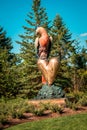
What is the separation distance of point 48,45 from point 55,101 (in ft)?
13.1

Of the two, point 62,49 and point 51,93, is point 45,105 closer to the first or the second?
point 51,93

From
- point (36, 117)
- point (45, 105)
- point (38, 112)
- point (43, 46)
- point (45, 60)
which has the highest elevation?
point (43, 46)

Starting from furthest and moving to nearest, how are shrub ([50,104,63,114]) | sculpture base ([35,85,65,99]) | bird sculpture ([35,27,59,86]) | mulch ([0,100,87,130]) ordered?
1. bird sculpture ([35,27,59,86])
2. sculpture base ([35,85,65,99])
3. shrub ([50,104,63,114])
4. mulch ([0,100,87,130])

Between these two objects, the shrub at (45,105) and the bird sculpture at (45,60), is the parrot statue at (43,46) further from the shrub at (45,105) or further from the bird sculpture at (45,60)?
the shrub at (45,105)

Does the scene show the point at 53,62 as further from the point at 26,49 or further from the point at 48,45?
the point at 26,49

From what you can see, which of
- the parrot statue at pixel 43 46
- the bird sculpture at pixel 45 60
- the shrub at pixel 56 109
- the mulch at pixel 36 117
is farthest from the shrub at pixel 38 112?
the parrot statue at pixel 43 46

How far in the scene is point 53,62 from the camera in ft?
43.7

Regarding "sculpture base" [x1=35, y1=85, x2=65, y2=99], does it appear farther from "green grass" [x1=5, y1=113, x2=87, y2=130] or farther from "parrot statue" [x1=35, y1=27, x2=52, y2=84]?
"green grass" [x1=5, y1=113, x2=87, y2=130]

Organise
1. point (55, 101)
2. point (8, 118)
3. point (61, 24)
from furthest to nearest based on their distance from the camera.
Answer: point (61, 24) → point (55, 101) → point (8, 118)

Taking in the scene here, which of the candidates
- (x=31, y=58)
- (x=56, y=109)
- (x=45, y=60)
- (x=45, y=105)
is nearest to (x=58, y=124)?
(x=56, y=109)

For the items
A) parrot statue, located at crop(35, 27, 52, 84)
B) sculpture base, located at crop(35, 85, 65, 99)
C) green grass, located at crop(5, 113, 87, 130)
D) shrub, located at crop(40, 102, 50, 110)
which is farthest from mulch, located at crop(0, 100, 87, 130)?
parrot statue, located at crop(35, 27, 52, 84)

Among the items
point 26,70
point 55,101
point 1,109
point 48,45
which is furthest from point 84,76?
point 1,109

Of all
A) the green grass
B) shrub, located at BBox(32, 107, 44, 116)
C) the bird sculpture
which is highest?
the bird sculpture

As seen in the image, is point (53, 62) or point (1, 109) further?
point (53, 62)
